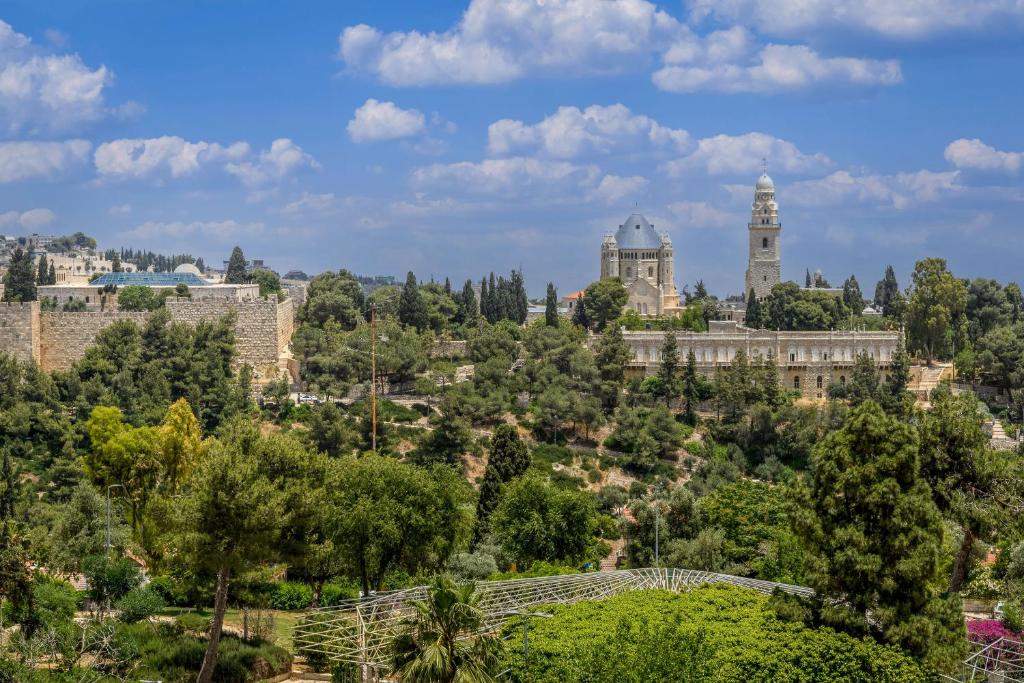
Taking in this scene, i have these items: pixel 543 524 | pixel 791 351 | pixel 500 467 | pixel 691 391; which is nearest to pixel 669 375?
pixel 691 391

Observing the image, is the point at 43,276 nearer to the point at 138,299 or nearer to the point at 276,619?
the point at 138,299

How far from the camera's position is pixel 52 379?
53.6 meters

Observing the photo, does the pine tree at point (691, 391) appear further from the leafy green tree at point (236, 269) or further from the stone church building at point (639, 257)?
the leafy green tree at point (236, 269)

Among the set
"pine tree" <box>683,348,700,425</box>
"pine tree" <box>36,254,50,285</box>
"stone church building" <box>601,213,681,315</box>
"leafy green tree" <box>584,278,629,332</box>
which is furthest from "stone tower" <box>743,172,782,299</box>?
"pine tree" <box>36,254,50,285</box>

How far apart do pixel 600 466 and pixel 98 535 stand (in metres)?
25.6

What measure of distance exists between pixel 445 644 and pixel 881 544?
28.4ft

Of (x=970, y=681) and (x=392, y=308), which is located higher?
(x=392, y=308)

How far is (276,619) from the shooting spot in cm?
3177

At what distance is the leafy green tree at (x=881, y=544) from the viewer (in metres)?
23.3

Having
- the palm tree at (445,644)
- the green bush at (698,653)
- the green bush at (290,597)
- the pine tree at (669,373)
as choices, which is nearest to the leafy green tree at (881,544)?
the green bush at (698,653)

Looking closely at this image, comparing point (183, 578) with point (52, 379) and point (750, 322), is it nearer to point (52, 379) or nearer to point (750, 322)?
point (52, 379)

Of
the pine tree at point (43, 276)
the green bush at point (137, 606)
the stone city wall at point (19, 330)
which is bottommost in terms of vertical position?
the green bush at point (137, 606)

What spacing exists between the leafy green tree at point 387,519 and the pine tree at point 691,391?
92.0 ft

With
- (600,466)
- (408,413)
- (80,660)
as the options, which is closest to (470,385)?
(408,413)
